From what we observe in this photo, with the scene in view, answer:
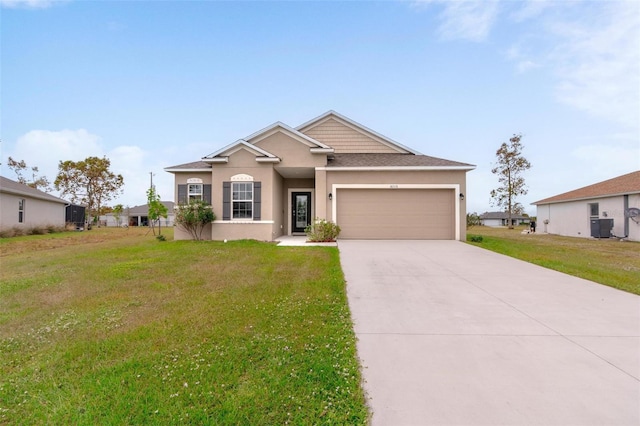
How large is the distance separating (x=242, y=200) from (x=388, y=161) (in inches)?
272

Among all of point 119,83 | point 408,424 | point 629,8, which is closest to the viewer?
point 408,424

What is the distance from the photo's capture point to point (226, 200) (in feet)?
38.9

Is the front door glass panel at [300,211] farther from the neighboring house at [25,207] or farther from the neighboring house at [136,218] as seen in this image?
the neighboring house at [136,218]

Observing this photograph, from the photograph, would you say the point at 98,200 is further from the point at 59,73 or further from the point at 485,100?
the point at 485,100

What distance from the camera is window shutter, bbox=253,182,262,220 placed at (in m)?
11.7

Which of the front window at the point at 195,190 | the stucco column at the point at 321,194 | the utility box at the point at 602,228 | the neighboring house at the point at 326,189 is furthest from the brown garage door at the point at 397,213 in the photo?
the utility box at the point at 602,228

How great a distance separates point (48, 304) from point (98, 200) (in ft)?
132

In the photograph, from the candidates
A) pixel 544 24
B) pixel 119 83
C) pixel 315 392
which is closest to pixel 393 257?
pixel 315 392

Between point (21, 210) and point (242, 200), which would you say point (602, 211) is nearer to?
point (242, 200)

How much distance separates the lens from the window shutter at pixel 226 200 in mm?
11820

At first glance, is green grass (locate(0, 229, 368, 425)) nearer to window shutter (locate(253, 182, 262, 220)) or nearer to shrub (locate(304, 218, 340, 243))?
shrub (locate(304, 218, 340, 243))

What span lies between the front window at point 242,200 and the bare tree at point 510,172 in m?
27.1

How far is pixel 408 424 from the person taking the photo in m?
1.94

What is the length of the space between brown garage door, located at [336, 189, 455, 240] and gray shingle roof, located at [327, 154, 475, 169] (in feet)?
3.72
